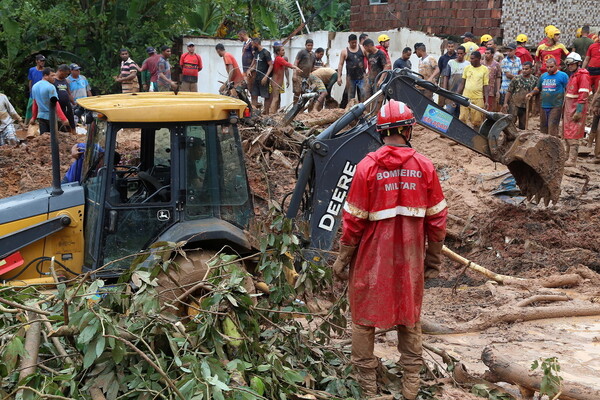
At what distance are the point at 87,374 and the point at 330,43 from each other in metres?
20.0

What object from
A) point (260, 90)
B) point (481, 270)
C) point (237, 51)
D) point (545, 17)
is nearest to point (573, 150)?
point (545, 17)

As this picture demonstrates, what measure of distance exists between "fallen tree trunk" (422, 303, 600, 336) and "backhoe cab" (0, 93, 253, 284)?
6.44 ft

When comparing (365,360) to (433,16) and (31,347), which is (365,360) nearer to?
(31,347)

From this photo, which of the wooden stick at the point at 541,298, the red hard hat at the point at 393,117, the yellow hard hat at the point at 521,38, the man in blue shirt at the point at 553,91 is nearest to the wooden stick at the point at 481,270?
the wooden stick at the point at 541,298

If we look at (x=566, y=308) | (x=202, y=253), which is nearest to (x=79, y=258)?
(x=202, y=253)

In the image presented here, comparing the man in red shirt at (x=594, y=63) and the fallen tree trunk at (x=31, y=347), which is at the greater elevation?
the man in red shirt at (x=594, y=63)

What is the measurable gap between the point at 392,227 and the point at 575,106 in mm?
9704

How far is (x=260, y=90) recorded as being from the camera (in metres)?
16.7

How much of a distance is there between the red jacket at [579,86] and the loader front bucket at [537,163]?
5018 millimetres

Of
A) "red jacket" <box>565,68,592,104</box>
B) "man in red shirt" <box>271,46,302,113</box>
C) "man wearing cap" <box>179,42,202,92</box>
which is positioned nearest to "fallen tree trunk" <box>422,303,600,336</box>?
"red jacket" <box>565,68,592,104</box>

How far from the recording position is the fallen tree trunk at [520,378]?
4957 mm

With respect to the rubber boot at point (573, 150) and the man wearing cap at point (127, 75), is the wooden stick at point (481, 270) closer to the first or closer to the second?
the rubber boot at point (573, 150)

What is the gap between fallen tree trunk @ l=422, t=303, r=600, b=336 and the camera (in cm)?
685

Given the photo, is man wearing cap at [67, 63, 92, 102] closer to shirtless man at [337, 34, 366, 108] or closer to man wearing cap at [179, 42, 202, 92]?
man wearing cap at [179, 42, 202, 92]
